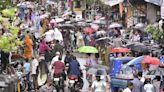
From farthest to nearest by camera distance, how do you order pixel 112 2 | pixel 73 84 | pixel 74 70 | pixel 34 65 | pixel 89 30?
1. pixel 112 2
2. pixel 89 30
3. pixel 34 65
4. pixel 74 70
5. pixel 73 84

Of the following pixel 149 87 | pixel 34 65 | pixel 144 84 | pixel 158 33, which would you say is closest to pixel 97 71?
pixel 144 84

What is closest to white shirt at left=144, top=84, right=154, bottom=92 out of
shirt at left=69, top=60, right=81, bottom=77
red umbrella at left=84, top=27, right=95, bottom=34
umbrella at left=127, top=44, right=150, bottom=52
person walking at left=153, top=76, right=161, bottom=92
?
A: person walking at left=153, top=76, right=161, bottom=92

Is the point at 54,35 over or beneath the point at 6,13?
beneath

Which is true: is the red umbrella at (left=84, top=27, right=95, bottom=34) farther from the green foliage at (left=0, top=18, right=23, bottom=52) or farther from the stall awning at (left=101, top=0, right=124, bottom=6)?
the green foliage at (left=0, top=18, right=23, bottom=52)

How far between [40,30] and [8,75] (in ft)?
61.5

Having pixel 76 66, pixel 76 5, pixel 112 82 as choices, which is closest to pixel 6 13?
pixel 76 66

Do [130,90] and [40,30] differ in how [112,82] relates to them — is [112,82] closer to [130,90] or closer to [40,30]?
[130,90]

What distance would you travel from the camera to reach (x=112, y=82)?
1862 cm

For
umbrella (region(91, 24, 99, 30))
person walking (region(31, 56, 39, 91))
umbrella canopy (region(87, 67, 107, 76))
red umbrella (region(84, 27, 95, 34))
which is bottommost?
umbrella (region(91, 24, 99, 30))

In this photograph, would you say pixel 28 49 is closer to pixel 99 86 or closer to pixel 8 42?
pixel 8 42

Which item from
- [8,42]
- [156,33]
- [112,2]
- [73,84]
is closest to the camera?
[8,42]

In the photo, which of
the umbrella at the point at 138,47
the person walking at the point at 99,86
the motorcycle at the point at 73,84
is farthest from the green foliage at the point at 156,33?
the person walking at the point at 99,86

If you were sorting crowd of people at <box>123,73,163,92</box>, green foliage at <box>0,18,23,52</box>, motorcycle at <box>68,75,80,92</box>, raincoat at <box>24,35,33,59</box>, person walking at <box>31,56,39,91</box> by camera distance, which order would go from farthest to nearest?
raincoat at <box>24,35,33,59</box>, person walking at <box>31,56,39,91</box>, motorcycle at <box>68,75,80,92</box>, green foliage at <box>0,18,23,52</box>, crowd of people at <box>123,73,163,92</box>

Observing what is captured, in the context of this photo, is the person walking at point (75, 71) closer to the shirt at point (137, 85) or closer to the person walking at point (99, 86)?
the person walking at point (99, 86)
